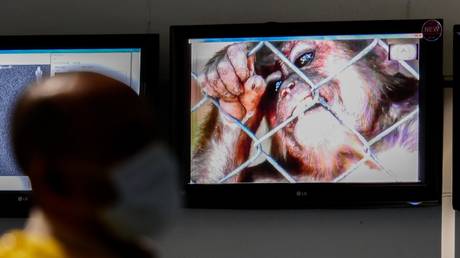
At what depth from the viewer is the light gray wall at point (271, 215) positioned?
7.02 ft

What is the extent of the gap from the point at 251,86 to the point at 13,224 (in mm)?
887

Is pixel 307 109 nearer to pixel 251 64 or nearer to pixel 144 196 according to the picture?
pixel 251 64

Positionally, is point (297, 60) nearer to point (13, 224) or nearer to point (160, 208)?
point (13, 224)

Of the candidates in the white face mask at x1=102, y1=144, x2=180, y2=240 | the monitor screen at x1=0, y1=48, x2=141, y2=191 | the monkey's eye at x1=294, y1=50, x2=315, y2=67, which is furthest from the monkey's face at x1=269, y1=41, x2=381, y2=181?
the white face mask at x1=102, y1=144, x2=180, y2=240

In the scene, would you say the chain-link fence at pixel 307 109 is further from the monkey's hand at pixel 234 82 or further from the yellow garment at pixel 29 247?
the yellow garment at pixel 29 247

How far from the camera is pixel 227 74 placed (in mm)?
2117

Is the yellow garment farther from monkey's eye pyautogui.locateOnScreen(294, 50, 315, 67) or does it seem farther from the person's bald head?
monkey's eye pyautogui.locateOnScreen(294, 50, 315, 67)

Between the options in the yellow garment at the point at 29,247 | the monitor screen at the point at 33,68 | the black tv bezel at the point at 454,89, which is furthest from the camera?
the monitor screen at the point at 33,68

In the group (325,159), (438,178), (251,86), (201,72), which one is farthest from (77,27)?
(438,178)

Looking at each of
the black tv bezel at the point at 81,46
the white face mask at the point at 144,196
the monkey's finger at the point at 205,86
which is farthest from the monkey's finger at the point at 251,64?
the white face mask at the point at 144,196

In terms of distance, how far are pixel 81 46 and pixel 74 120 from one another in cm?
150

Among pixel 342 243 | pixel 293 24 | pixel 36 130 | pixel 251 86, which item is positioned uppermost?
pixel 293 24

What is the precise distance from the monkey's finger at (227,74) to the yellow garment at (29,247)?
1399mm

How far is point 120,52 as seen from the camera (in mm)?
2158
